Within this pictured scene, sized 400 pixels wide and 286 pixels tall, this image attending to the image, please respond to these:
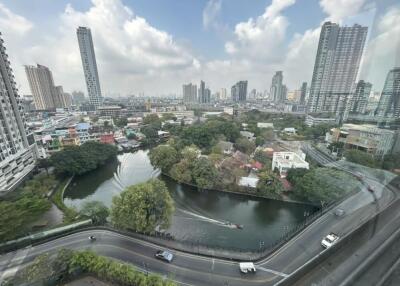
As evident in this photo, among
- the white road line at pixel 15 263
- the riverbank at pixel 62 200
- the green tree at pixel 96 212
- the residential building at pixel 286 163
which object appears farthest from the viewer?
the residential building at pixel 286 163

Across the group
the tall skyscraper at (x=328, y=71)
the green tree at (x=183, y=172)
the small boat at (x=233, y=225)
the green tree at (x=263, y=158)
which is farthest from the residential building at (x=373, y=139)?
the tall skyscraper at (x=328, y=71)

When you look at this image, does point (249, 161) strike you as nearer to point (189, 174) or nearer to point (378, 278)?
point (189, 174)

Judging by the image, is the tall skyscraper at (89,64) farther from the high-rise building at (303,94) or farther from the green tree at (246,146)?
the high-rise building at (303,94)

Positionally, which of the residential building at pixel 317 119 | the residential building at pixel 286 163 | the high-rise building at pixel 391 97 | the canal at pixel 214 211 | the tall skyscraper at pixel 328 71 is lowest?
the canal at pixel 214 211

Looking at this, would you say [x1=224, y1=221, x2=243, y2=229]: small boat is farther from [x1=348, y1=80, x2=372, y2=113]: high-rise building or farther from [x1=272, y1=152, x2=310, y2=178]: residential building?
[x1=348, y1=80, x2=372, y2=113]: high-rise building

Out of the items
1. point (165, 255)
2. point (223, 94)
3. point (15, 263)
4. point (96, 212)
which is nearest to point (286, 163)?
point (165, 255)

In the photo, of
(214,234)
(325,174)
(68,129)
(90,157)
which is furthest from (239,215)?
(68,129)
